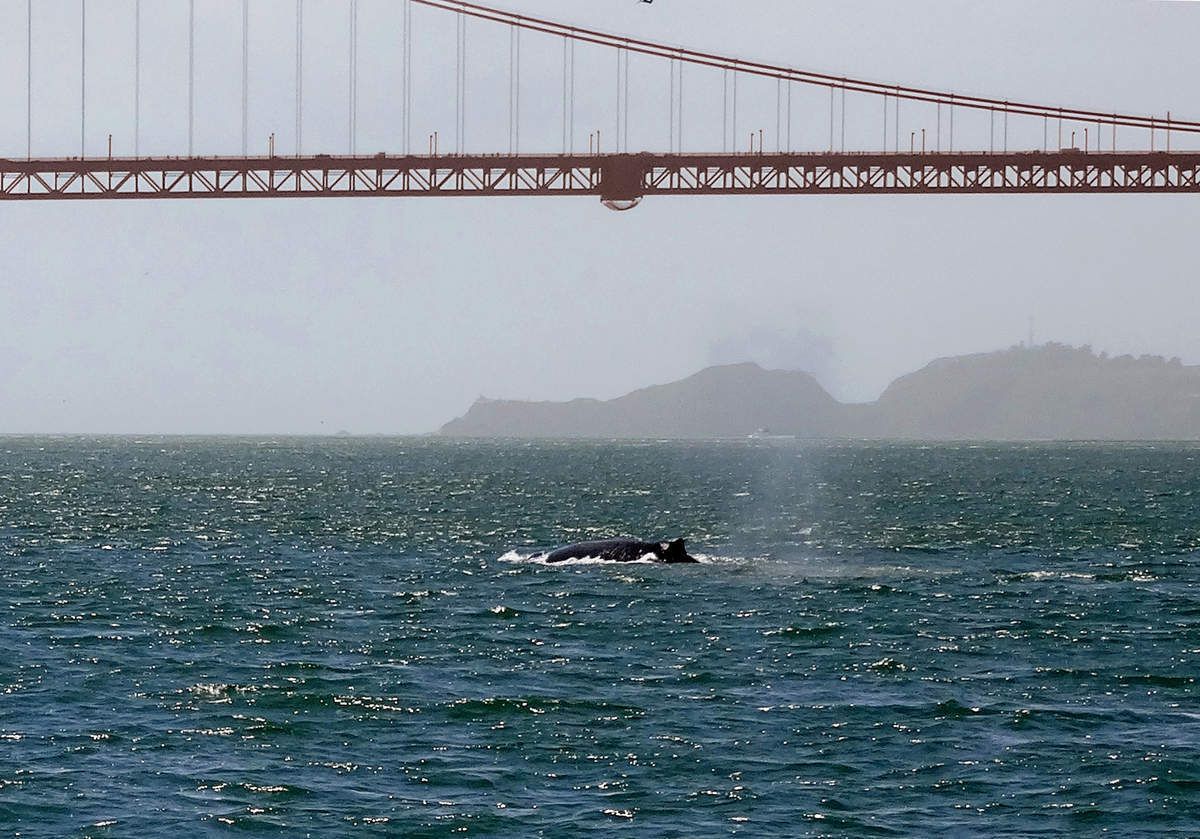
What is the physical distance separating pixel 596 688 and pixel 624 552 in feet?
Result: 71.3

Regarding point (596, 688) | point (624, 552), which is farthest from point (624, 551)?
point (596, 688)

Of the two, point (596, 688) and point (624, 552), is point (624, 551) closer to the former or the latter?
point (624, 552)

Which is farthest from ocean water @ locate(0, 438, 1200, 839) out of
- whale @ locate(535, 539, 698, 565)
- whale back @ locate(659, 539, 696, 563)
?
whale @ locate(535, 539, 698, 565)

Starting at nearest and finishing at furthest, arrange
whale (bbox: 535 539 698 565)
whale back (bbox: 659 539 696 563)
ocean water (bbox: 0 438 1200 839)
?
ocean water (bbox: 0 438 1200 839)
whale back (bbox: 659 539 696 563)
whale (bbox: 535 539 698 565)

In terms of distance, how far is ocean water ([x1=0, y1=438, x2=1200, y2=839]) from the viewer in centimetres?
1944

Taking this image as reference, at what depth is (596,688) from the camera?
87.8 feet

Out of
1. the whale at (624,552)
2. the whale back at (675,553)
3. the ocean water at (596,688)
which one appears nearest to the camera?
the ocean water at (596,688)

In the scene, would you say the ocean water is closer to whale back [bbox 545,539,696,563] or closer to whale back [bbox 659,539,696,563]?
whale back [bbox 659,539,696,563]

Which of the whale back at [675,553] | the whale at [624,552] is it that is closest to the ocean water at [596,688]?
the whale back at [675,553]

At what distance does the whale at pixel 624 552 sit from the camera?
47.9 m

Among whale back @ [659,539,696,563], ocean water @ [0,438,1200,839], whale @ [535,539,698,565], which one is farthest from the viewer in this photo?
whale @ [535,539,698,565]

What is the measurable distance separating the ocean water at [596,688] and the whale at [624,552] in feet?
4.99

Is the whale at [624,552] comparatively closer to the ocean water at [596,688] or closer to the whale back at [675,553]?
the whale back at [675,553]

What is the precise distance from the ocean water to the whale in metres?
1.52
